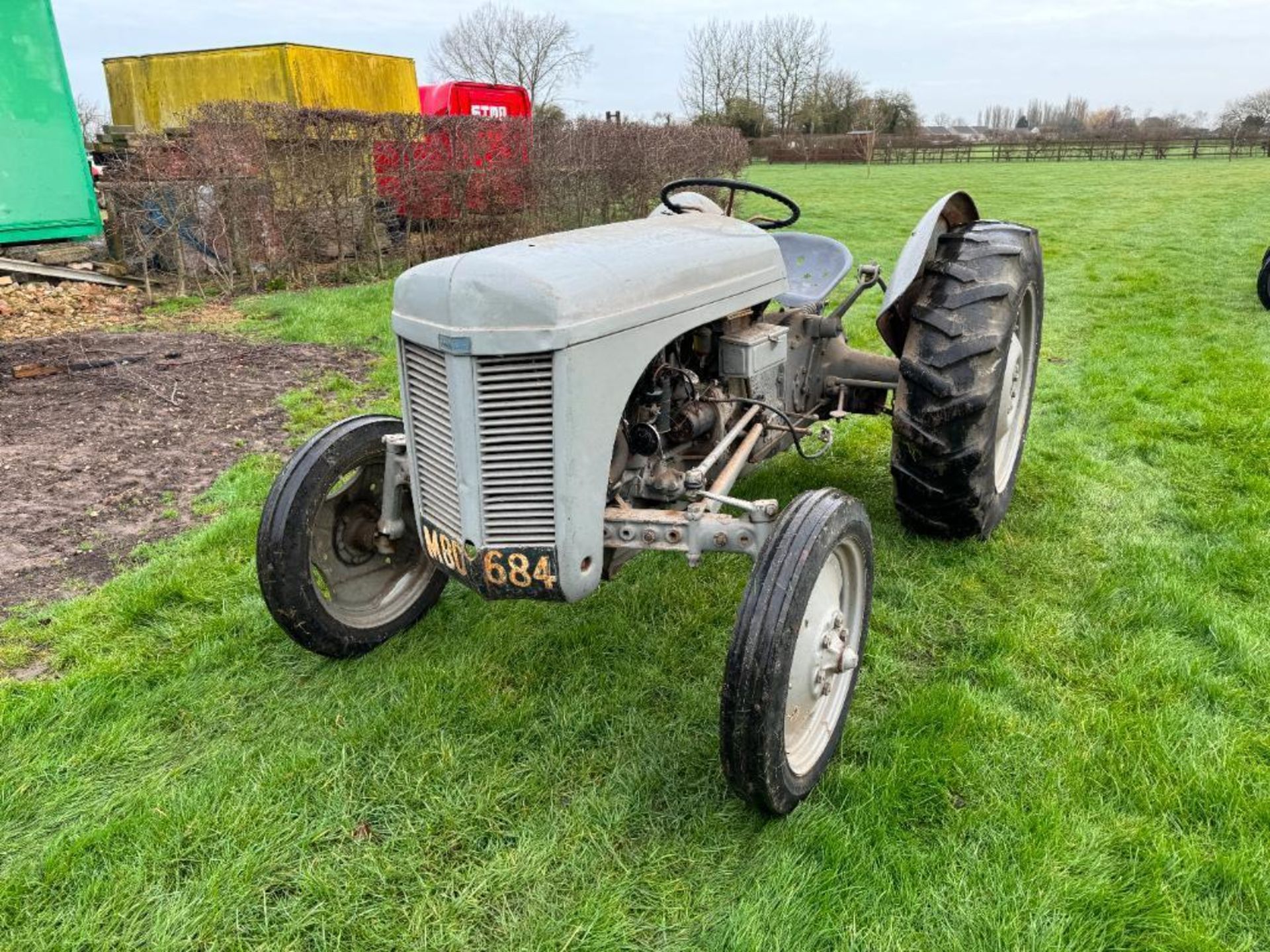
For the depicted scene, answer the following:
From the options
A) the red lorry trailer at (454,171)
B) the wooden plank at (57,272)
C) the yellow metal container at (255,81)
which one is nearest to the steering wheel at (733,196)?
the red lorry trailer at (454,171)

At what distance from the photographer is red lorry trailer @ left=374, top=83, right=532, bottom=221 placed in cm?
972

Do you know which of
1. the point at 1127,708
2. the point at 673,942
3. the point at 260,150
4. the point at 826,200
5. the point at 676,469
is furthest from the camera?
the point at 826,200

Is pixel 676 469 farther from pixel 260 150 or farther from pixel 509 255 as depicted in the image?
pixel 260 150

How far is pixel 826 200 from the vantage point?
1962 cm

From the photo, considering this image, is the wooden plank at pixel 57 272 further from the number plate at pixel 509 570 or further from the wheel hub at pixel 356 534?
the number plate at pixel 509 570

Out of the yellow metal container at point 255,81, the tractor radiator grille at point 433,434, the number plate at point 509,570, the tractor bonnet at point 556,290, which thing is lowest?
the number plate at point 509,570

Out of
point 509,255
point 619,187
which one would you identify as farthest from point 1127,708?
point 619,187

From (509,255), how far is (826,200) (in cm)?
1881

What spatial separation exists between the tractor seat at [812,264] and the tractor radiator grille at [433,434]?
197 centimetres

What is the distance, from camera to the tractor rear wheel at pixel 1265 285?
25.6 ft

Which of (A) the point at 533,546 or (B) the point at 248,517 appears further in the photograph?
(B) the point at 248,517

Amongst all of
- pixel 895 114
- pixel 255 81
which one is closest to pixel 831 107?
pixel 895 114

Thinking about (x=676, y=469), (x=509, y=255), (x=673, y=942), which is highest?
(x=509, y=255)

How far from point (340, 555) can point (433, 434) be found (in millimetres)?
844
